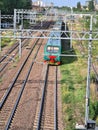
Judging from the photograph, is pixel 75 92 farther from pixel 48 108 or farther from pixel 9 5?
pixel 9 5

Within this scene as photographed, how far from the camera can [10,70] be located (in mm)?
30828

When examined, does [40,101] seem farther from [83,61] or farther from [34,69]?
[83,61]

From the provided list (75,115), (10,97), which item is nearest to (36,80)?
(10,97)

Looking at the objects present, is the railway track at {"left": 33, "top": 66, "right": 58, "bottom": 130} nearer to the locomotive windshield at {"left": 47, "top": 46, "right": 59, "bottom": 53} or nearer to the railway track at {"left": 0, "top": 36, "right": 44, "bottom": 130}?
the railway track at {"left": 0, "top": 36, "right": 44, "bottom": 130}

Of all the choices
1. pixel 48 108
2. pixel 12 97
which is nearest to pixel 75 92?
pixel 48 108

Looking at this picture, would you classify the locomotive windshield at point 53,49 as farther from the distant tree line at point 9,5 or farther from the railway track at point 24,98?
the distant tree line at point 9,5

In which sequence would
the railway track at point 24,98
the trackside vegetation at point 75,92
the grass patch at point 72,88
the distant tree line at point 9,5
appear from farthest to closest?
the distant tree line at point 9,5 → the grass patch at point 72,88 → the trackside vegetation at point 75,92 → the railway track at point 24,98

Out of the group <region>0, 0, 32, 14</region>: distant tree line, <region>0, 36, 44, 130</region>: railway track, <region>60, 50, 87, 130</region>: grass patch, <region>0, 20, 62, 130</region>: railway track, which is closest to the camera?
<region>0, 20, 62, 130</region>: railway track

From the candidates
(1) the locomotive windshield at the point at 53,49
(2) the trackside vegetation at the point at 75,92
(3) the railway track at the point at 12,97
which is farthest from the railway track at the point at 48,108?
(1) the locomotive windshield at the point at 53,49

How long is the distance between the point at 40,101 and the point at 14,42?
29166 millimetres

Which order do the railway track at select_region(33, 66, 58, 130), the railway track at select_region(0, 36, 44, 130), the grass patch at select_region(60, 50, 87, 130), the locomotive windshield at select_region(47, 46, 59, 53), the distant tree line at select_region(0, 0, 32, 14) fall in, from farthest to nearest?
the distant tree line at select_region(0, 0, 32, 14)
the locomotive windshield at select_region(47, 46, 59, 53)
the grass patch at select_region(60, 50, 87, 130)
the railway track at select_region(0, 36, 44, 130)
the railway track at select_region(33, 66, 58, 130)

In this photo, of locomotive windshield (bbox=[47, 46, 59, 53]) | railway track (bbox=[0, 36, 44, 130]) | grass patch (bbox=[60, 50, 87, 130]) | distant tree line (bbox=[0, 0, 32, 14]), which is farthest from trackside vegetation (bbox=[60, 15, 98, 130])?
distant tree line (bbox=[0, 0, 32, 14])

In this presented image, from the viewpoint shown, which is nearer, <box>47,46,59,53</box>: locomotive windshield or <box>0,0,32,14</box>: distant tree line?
<box>47,46,59,53</box>: locomotive windshield

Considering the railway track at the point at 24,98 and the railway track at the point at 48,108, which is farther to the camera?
the railway track at the point at 24,98
